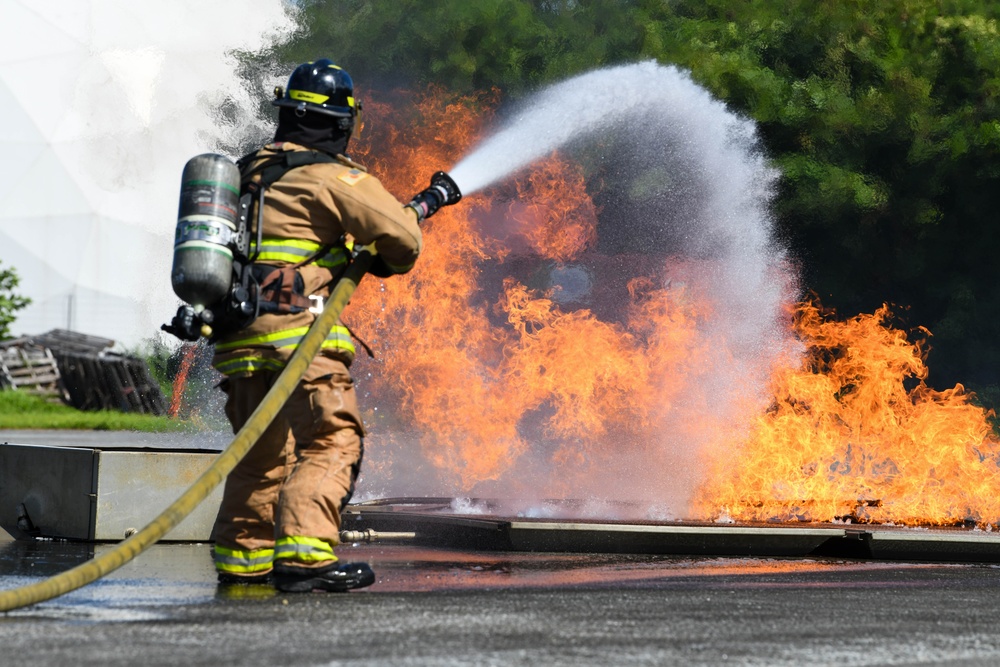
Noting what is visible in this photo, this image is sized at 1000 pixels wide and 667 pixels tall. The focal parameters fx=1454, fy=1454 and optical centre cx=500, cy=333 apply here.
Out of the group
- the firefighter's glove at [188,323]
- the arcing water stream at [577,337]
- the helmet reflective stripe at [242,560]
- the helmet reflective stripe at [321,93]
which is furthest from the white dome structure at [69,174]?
the helmet reflective stripe at [242,560]

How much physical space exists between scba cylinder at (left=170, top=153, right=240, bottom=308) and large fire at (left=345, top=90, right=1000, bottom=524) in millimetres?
4134

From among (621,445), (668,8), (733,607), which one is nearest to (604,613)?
(733,607)

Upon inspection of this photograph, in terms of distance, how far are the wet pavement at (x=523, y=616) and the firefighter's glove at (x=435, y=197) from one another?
1618mm

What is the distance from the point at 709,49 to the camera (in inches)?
819

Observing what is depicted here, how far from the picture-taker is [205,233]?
5703 mm

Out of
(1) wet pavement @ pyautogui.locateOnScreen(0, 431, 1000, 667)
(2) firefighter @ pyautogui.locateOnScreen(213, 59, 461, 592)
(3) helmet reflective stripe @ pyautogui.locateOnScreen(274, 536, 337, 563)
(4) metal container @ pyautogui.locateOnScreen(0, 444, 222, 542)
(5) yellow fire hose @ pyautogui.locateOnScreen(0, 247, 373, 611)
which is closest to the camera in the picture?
(1) wet pavement @ pyautogui.locateOnScreen(0, 431, 1000, 667)

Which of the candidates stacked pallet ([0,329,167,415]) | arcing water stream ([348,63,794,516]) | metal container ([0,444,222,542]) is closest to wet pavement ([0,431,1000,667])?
metal container ([0,444,222,542])

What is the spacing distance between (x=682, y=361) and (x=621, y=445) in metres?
0.93

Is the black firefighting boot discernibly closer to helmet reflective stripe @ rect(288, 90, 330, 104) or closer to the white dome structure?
helmet reflective stripe @ rect(288, 90, 330, 104)

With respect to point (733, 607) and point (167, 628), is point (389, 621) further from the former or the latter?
point (733, 607)

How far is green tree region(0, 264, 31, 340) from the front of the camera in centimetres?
3038

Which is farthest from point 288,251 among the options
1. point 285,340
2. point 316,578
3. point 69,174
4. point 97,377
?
point 69,174

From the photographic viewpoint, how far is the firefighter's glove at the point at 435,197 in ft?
21.2

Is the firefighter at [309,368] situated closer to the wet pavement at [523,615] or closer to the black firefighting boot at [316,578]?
the black firefighting boot at [316,578]
